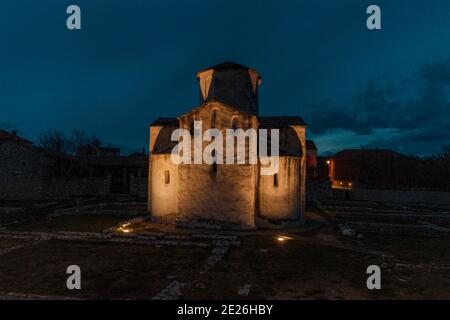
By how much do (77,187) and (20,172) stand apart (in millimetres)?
6200

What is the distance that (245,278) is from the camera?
9.50 m

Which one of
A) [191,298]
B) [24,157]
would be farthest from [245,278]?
[24,157]

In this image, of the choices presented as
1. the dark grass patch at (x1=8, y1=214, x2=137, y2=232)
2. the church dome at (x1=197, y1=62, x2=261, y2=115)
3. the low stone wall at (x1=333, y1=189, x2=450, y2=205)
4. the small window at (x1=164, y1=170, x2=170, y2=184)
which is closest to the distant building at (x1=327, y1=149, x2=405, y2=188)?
the low stone wall at (x1=333, y1=189, x2=450, y2=205)

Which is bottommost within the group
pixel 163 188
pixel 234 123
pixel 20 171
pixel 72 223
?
pixel 72 223

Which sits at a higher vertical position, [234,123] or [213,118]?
[213,118]

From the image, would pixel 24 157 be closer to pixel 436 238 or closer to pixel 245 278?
pixel 245 278

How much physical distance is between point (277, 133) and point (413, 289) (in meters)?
13.8

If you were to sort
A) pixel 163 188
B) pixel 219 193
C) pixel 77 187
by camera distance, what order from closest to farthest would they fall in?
pixel 219 193, pixel 163 188, pixel 77 187

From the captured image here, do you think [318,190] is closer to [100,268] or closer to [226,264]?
[226,264]

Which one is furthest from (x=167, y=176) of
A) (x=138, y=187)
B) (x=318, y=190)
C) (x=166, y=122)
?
(x=318, y=190)

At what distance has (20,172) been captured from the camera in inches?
1325

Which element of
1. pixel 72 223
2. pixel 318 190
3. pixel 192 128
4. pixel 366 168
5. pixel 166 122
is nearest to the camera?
pixel 192 128

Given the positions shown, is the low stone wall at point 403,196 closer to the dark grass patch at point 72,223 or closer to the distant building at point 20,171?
the dark grass patch at point 72,223
